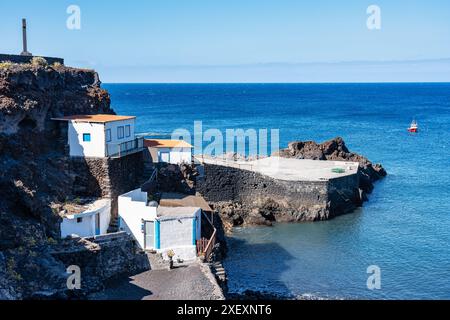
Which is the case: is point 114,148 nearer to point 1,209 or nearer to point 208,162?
point 1,209

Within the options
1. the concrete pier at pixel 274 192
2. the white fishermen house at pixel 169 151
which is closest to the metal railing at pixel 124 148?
the white fishermen house at pixel 169 151

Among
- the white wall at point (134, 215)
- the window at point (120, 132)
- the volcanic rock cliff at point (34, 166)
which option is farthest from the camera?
the window at point (120, 132)

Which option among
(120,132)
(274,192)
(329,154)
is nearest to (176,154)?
(120,132)

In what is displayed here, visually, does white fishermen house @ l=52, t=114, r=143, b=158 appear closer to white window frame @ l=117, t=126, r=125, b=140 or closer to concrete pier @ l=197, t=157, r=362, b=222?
white window frame @ l=117, t=126, r=125, b=140

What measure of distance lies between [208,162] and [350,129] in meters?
70.3

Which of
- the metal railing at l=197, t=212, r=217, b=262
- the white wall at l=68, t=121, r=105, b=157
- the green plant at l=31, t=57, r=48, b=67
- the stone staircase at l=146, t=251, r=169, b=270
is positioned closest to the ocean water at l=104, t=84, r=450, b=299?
the metal railing at l=197, t=212, r=217, b=262

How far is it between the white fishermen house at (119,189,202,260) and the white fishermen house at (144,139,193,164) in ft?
24.6

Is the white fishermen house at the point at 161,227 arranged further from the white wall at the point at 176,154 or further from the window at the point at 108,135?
the white wall at the point at 176,154

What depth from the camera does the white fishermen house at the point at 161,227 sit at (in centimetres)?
2902

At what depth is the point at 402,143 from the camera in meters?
92.7

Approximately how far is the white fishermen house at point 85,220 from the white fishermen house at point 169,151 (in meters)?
7.54

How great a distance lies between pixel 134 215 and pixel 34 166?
581 centimetres
